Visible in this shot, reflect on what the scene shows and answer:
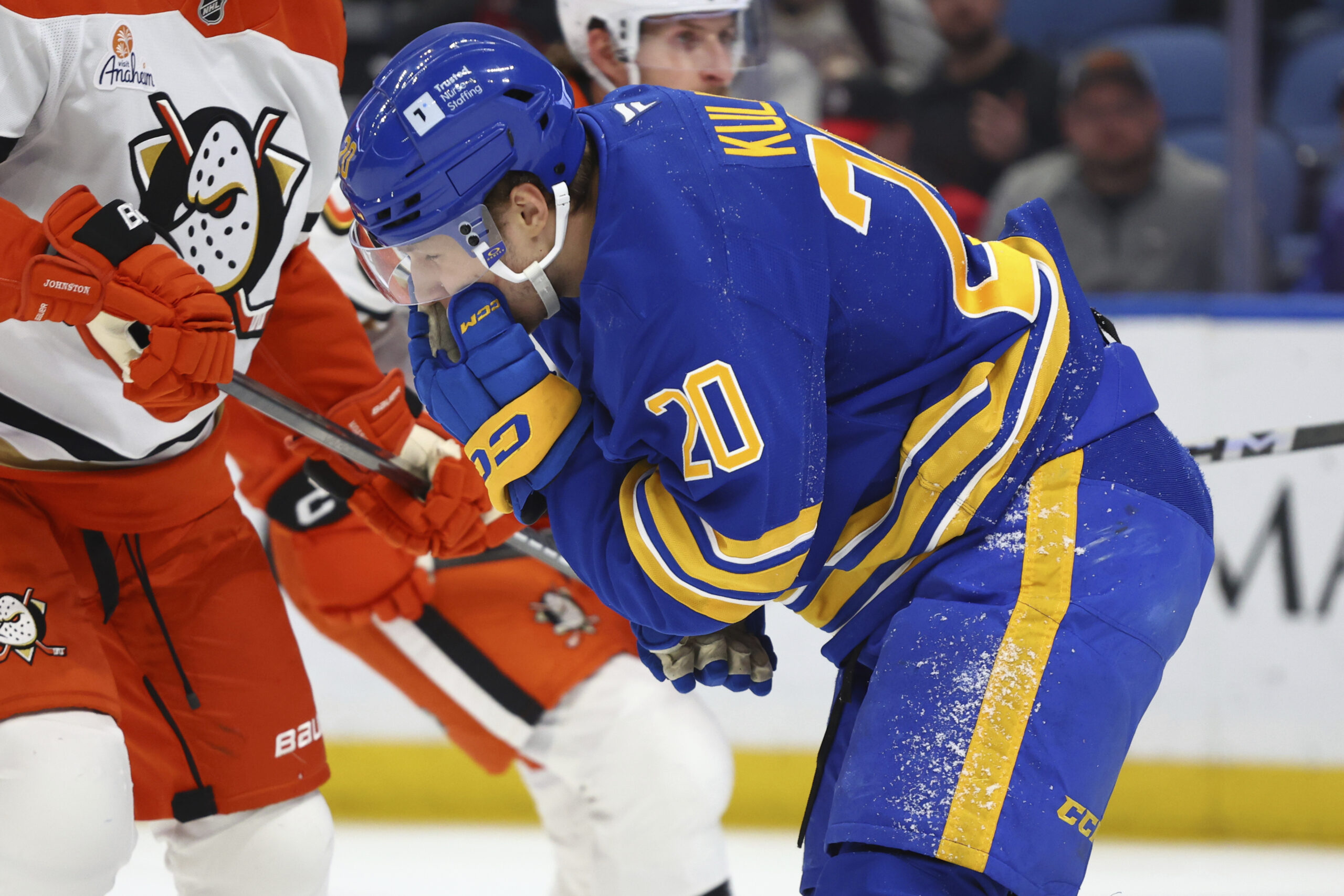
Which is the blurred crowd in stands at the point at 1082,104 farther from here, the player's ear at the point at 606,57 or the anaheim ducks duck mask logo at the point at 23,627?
the anaheim ducks duck mask logo at the point at 23,627

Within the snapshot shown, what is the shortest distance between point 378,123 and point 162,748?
926mm

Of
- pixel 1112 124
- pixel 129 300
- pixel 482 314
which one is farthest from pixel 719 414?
pixel 1112 124

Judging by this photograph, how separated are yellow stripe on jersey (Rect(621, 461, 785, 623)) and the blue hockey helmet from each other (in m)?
0.24

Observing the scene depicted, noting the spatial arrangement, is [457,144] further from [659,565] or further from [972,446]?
[972,446]

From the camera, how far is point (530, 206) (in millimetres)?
1562

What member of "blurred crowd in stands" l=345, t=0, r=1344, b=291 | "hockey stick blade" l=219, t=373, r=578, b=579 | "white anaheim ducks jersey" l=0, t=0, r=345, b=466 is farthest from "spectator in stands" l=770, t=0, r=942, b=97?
"white anaheim ducks jersey" l=0, t=0, r=345, b=466

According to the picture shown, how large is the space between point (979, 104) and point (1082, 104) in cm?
32

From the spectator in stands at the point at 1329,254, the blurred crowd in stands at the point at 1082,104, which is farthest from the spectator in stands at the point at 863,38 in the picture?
the spectator in stands at the point at 1329,254

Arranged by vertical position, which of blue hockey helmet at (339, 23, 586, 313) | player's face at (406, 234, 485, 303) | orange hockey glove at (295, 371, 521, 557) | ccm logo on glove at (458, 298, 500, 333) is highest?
blue hockey helmet at (339, 23, 586, 313)

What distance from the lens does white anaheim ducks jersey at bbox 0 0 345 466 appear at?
172 cm

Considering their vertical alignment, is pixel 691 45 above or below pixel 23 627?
above

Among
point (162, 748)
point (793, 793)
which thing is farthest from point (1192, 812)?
point (162, 748)

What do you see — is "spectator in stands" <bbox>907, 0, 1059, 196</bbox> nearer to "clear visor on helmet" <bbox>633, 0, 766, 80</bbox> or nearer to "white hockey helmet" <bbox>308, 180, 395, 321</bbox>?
"clear visor on helmet" <bbox>633, 0, 766, 80</bbox>

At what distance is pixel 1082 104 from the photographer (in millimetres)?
4012
